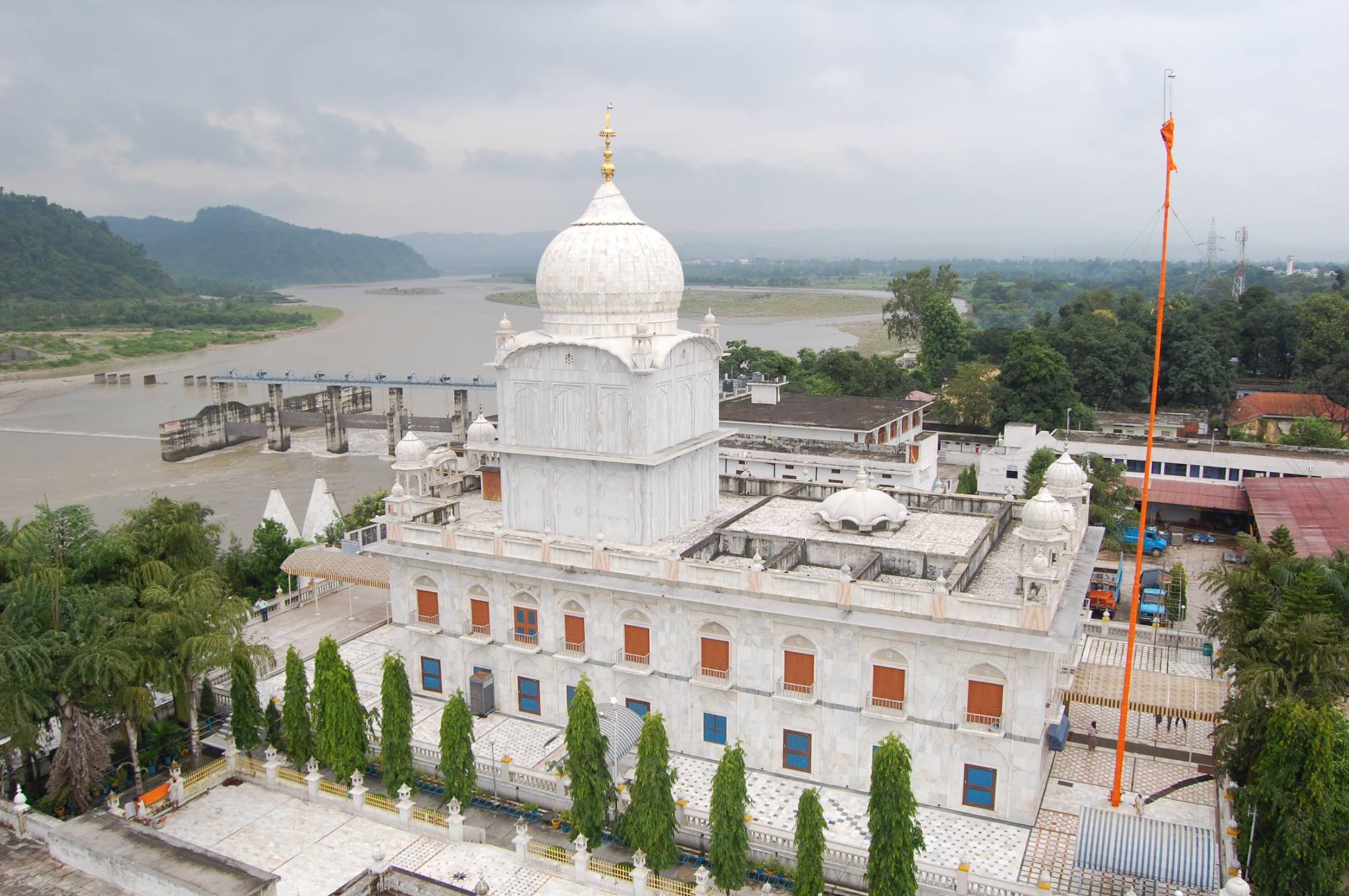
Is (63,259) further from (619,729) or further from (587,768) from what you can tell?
(587,768)

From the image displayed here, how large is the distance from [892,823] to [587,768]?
5.54m

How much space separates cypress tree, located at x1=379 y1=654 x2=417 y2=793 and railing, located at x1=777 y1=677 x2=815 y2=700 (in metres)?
7.66

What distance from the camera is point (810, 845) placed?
16.1 meters

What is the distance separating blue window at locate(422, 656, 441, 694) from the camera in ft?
81.7

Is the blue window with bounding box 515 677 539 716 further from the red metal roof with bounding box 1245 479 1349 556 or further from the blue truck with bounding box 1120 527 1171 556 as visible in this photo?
the blue truck with bounding box 1120 527 1171 556

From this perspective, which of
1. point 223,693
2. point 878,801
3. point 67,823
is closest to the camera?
point 878,801

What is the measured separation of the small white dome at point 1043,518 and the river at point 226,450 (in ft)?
91.0

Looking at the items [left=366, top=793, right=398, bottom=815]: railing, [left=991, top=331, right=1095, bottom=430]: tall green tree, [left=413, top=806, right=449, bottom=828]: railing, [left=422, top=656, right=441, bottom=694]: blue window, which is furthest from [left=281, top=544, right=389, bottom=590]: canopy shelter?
[left=991, top=331, right=1095, bottom=430]: tall green tree

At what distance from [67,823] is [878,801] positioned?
14.7m

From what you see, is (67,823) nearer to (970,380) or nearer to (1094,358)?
(970,380)

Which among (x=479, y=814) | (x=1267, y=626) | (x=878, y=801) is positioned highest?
(x=1267, y=626)

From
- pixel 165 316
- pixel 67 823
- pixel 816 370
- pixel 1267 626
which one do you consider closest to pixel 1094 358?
pixel 816 370

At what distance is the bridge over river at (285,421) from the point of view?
6612 cm

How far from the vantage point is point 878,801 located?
1574cm
